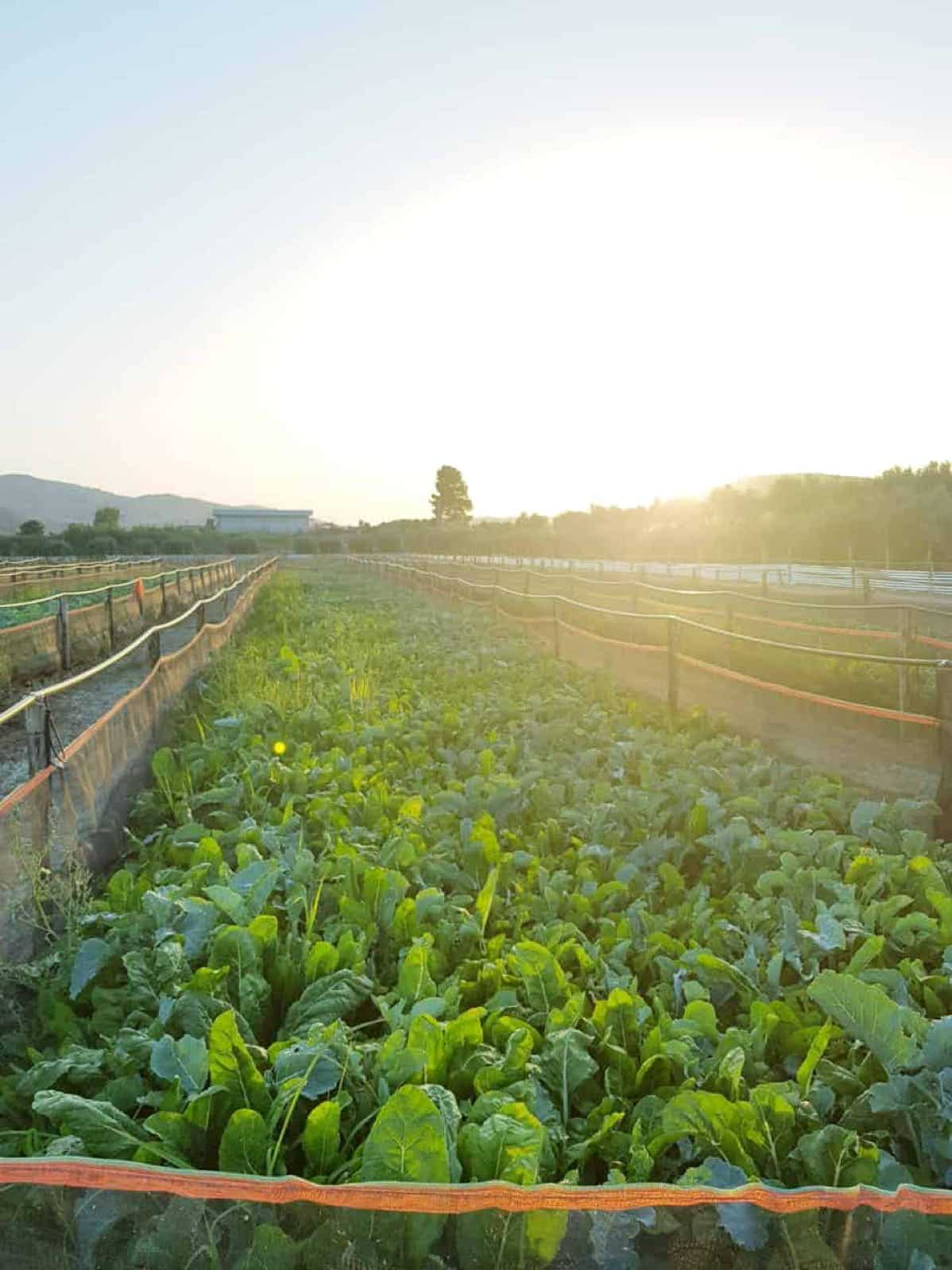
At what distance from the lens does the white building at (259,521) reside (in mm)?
141038

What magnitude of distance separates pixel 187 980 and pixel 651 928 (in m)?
1.79

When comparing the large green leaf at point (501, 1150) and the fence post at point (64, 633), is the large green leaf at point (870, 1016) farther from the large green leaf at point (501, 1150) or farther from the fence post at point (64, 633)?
the fence post at point (64, 633)

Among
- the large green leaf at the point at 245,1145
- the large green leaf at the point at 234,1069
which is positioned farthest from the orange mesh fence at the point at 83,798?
the large green leaf at the point at 245,1145

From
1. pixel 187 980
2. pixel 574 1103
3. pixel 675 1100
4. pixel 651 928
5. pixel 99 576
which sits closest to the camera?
pixel 675 1100

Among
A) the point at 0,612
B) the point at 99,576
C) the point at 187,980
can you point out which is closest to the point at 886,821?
the point at 187,980

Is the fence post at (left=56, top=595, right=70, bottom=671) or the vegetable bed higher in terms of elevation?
the fence post at (left=56, top=595, right=70, bottom=671)

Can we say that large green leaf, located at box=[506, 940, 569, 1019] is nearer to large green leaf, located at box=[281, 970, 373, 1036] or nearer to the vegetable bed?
the vegetable bed

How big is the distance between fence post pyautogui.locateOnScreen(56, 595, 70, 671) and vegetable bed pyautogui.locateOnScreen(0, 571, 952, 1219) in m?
8.25

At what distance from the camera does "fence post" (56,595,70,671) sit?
13.4 metres

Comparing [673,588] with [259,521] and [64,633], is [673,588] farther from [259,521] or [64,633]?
[259,521]

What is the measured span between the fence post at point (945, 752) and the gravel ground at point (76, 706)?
4899 millimetres

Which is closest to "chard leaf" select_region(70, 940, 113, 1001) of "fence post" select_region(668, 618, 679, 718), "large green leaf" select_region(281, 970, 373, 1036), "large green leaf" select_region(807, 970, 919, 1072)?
"large green leaf" select_region(281, 970, 373, 1036)

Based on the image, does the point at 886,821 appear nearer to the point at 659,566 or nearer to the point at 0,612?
the point at 0,612

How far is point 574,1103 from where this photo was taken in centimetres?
270
